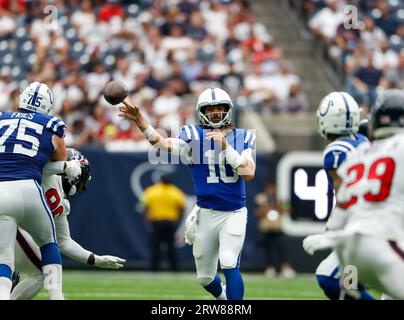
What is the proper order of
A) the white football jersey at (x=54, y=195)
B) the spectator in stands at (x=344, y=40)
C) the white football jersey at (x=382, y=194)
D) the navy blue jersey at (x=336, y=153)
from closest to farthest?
the white football jersey at (x=382, y=194) → the navy blue jersey at (x=336, y=153) → the white football jersey at (x=54, y=195) → the spectator in stands at (x=344, y=40)

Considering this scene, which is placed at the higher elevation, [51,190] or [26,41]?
[26,41]

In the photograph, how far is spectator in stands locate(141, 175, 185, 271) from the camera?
1516 cm

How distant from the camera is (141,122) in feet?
Answer: 27.4

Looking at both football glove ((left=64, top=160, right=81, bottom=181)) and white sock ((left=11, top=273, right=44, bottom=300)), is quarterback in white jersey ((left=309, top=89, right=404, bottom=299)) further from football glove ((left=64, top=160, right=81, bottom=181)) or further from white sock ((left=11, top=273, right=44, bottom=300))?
white sock ((left=11, top=273, right=44, bottom=300))

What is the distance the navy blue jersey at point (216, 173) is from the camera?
8492 millimetres

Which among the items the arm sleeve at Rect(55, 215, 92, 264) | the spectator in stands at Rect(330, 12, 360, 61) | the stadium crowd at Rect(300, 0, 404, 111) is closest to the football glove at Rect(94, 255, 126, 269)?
the arm sleeve at Rect(55, 215, 92, 264)

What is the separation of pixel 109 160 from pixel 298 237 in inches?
120

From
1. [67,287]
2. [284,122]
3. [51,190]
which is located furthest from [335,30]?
[51,190]

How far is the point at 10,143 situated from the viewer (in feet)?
25.2

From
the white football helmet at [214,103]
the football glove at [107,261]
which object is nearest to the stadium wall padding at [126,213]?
the white football helmet at [214,103]

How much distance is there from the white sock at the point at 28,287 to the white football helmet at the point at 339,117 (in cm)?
241

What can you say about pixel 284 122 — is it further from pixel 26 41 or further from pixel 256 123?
pixel 26 41

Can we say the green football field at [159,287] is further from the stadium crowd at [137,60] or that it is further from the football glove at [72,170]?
the football glove at [72,170]

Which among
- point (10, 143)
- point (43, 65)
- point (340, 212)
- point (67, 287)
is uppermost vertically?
point (43, 65)
